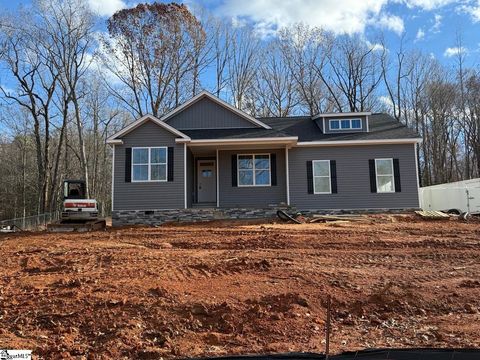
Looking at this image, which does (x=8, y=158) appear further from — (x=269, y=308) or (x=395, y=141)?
(x=269, y=308)

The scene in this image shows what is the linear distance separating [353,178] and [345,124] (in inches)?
111

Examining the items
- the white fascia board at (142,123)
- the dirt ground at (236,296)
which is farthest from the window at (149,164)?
the dirt ground at (236,296)

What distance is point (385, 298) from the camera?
6.22 m

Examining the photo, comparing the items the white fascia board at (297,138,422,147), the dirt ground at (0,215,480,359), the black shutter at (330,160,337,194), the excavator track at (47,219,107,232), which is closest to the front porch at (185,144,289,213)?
the white fascia board at (297,138,422,147)

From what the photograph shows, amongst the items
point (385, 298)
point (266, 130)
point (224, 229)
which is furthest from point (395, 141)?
point (385, 298)

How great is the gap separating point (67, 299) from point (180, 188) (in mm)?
9774

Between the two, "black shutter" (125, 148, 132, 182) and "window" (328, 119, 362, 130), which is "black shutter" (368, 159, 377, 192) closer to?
"window" (328, 119, 362, 130)

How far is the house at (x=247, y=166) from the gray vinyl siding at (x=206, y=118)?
45mm

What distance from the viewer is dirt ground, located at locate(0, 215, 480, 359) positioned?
193 inches

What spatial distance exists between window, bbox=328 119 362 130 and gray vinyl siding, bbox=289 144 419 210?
1.44 meters

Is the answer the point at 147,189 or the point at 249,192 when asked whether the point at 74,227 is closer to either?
the point at 147,189

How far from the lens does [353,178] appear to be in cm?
1725

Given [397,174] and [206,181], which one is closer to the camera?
[397,174]

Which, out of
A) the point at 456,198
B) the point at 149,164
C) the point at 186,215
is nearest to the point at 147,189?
the point at 149,164
